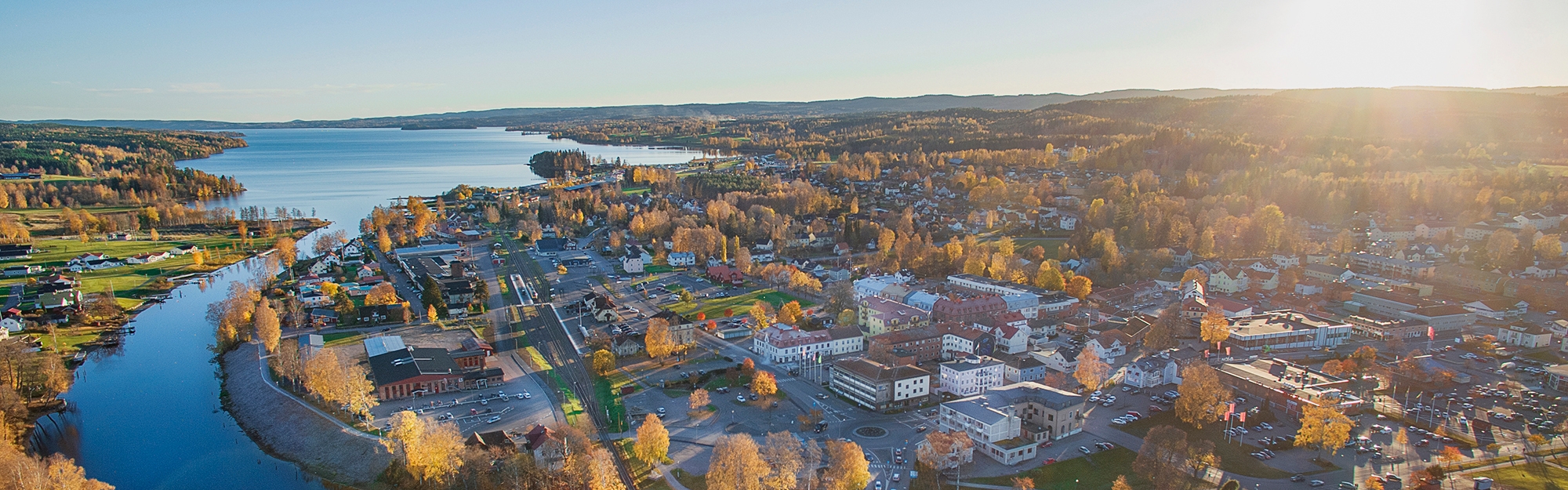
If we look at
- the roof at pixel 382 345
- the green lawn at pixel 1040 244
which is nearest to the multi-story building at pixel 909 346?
the roof at pixel 382 345

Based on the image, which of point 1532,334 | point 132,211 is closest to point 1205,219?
point 1532,334

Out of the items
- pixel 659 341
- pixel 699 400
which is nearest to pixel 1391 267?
pixel 659 341

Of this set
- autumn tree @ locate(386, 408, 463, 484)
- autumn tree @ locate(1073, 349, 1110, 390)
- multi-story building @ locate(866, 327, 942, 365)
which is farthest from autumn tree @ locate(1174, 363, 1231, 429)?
autumn tree @ locate(386, 408, 463, 484)

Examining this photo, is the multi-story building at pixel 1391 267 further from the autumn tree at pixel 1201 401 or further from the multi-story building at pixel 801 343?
the multi-story building at pixel 801 343

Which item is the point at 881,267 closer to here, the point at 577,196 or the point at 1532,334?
the point at 1532,334

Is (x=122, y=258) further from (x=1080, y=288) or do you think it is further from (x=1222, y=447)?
(x=1222, y=447)

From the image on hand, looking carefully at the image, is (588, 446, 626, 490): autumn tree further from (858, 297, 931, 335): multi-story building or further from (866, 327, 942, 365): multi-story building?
(858, 297, 931, 335): multi-story building
